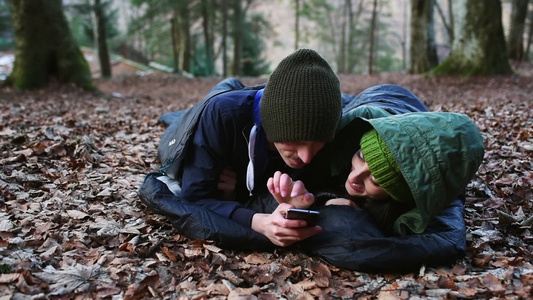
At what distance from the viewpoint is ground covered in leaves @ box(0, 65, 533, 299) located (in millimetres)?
2363

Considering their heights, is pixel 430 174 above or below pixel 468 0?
below

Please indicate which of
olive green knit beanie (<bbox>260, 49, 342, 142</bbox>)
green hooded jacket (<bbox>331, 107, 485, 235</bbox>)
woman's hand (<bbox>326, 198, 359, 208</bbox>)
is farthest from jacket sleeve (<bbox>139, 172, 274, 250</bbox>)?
green hooded jacket (<bbox>331, 107, 485, 235</bbox>)

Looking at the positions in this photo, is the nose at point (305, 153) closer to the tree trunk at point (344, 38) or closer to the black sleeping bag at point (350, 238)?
the black sleeping bag at point (350, 238)

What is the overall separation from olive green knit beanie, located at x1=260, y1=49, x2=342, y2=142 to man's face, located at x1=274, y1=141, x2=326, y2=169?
5 cm

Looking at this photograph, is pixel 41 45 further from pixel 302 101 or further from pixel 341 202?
pixel 341 202

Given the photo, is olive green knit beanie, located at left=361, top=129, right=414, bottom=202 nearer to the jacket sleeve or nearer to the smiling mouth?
the smiling mouth

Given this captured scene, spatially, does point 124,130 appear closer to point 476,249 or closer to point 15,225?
point 15,225

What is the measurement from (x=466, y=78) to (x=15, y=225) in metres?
10.8

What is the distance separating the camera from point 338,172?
127 inches

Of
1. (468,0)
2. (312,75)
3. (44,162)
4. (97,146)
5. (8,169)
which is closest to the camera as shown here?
(312,75)

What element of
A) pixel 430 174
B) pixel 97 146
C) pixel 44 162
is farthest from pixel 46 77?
pixel 430 174

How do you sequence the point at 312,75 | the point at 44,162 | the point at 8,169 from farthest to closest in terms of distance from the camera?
the point at 44,162 < the point at 8,169 < the point at 312,75

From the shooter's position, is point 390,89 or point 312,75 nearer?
point 312,75

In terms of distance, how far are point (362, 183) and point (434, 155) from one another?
0.57 m
